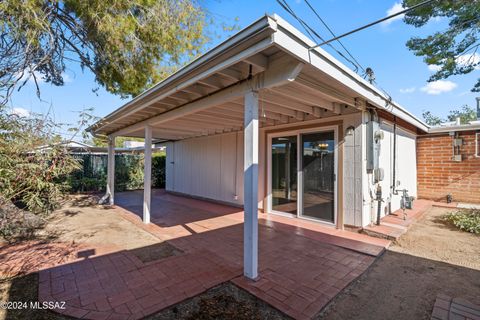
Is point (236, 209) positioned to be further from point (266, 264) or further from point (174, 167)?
point (174, 167)

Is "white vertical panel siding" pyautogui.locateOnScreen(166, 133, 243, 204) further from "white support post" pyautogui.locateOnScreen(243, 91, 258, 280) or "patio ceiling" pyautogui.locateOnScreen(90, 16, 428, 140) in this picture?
"white support post" pyautogui.locateOnScreen(243, 91, 258, 280)

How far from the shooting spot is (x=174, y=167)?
1080 centimetres

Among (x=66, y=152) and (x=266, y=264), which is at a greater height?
(x=66, y=152)

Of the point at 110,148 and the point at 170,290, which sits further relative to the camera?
the point at 110,148

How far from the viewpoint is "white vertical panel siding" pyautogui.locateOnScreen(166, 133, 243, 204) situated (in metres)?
7.58

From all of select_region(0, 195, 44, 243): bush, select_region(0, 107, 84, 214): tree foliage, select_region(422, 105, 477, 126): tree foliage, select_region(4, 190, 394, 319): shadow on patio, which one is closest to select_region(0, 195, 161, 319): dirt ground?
select_region(4, 190, 394, 319): shadow on patio

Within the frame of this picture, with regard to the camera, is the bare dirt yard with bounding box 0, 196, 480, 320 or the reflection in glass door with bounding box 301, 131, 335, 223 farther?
the reflection in glass door with bounding box 301, 131, 335, 223

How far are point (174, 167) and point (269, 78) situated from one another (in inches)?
350

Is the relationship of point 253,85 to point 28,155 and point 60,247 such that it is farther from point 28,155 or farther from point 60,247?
point 60,247

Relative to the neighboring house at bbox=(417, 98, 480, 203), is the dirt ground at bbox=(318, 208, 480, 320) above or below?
below

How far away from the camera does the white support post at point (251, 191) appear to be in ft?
9.57

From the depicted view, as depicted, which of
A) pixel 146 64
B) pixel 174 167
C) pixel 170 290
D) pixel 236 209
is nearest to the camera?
pixel 170 290

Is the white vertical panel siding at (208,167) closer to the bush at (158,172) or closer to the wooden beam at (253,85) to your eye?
the bush at (158,172)

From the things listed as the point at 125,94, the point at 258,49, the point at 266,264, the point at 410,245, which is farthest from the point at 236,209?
the point at 258,49
